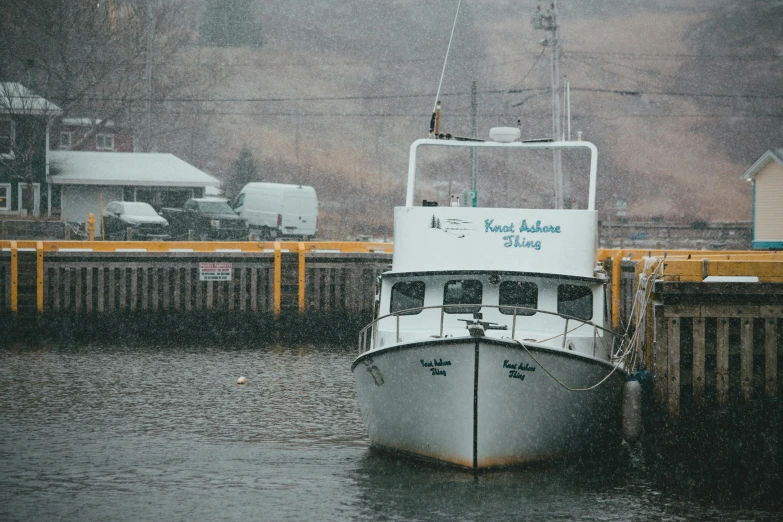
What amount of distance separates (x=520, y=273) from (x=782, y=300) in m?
2.80

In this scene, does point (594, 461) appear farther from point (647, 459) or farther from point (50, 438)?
point (50, 438)

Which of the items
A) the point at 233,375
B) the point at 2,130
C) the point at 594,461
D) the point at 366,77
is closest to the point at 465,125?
the point at 366,77

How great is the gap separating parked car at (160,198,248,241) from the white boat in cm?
3692

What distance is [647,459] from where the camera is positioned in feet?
38.8

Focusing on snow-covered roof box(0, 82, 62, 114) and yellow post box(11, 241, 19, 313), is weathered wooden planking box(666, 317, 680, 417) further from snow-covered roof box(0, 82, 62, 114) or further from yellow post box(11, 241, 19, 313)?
snow-covered roof box(0, 82, 62, 114)

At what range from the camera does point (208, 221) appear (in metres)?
50.1

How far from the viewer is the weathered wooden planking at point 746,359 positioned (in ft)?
37.0

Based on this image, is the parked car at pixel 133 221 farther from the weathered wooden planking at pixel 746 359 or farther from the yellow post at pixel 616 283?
the weathered wooden planking at pixel 746 359

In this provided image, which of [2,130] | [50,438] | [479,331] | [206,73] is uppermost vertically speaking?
[206,73]

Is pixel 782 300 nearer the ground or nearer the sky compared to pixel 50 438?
nearer the sky

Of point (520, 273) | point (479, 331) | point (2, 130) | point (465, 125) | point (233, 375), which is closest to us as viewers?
point (479, 331)

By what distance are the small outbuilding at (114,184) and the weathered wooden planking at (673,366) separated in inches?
1859

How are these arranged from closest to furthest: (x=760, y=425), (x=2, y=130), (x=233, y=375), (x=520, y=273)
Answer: (x=760, y=425) < (x=520, y=273) < (x=233, y=375) < (x=2, y=130)

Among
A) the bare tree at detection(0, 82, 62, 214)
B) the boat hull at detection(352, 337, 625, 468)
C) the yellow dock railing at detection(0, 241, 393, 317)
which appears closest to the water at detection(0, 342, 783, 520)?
the boat hull at detection(352, 337, 625, 468)
